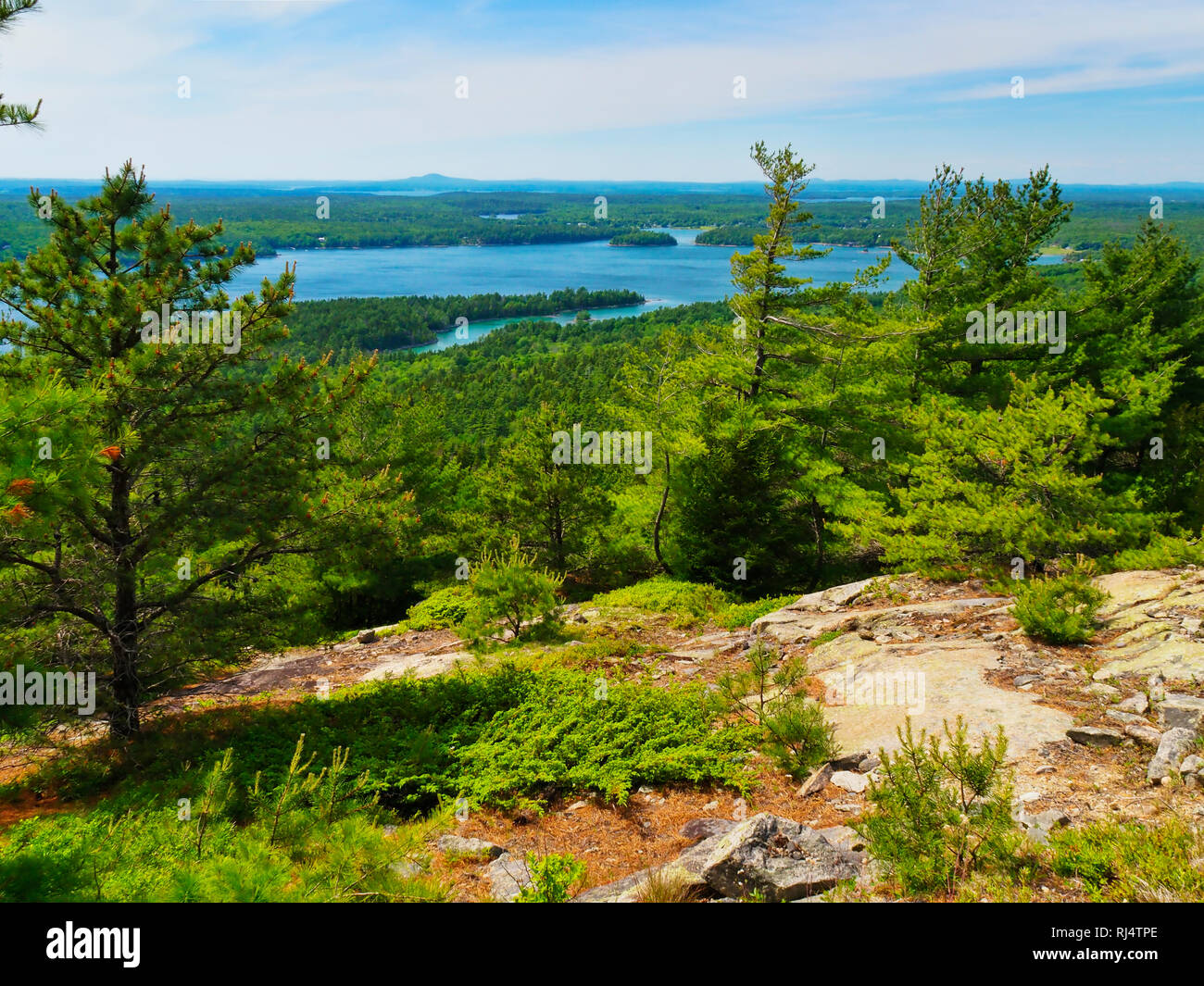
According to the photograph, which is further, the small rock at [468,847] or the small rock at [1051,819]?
the small rock at [468,847]

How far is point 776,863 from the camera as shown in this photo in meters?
5.04

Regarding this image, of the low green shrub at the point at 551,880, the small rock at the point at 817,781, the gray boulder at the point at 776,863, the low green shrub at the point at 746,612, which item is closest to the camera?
the low green shrub at the point at 551,880

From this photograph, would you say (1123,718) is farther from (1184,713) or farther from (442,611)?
(442,611)

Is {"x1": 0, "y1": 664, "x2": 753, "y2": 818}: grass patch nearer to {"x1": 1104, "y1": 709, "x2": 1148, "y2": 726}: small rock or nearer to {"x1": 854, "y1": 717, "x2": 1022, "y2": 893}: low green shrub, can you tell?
{"x1": 854, "y1": 717, "x2": 1022, "y2": 893}: low green shrub

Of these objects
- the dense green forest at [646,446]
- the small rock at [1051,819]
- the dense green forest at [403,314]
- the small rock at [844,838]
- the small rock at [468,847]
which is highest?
the dense green forest at [403,314]

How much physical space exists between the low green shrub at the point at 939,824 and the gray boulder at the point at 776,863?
0.31 metres

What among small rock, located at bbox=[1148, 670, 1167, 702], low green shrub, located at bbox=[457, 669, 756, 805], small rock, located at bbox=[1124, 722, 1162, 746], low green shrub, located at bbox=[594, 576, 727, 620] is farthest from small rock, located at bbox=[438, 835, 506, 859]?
low green shrub, located at bbox=[594, 576, 727, 620]

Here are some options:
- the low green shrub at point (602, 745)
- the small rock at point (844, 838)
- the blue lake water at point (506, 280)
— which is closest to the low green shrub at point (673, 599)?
the low green shrub at point (602, 745)

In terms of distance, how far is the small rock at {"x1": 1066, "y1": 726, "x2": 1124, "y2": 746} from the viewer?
21.4ft

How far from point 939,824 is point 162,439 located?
31.4ft

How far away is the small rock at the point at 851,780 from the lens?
22.4ft

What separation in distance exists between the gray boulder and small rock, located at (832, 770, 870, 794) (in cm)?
160

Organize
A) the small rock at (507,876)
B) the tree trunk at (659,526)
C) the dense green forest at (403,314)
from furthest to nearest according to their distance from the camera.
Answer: the dense green forest at (403,314)
the tree trunk at (659,526)
the small rock at (507,876)

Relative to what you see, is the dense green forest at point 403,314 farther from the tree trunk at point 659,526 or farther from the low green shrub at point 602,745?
the low green shrub at point 602,745
